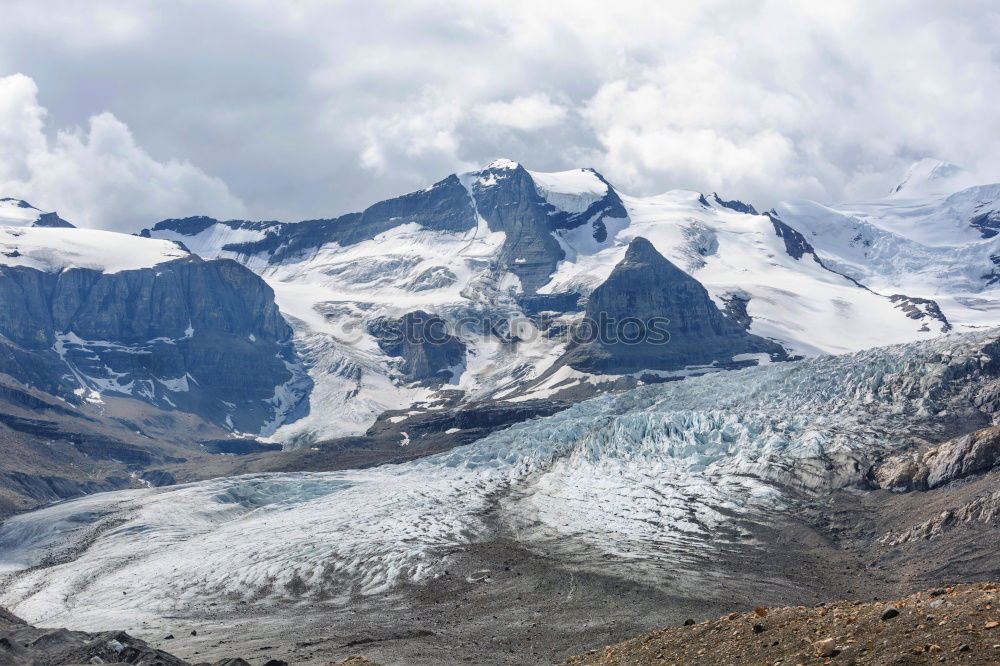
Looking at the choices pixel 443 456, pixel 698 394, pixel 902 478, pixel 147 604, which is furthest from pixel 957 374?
pixel 147 604

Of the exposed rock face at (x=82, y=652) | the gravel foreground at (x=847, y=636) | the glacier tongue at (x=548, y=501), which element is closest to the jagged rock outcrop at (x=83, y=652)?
the exposed rock face at (x=82, y=652)

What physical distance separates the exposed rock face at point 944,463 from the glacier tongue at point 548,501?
3.99 metres

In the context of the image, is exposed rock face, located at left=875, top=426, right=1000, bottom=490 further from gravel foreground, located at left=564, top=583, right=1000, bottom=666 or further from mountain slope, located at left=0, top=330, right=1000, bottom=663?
gravel foreground, located at left=564, top=583, right=1000, bottom=666

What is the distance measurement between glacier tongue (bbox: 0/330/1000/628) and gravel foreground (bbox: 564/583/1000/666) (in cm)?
5901

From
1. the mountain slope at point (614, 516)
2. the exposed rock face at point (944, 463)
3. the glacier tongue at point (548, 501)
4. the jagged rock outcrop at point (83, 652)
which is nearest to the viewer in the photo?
the jagged rock outcrop at point (83, 652)

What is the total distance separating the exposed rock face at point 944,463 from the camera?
110 m

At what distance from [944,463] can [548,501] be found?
163 feet

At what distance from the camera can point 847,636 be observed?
3850 cm

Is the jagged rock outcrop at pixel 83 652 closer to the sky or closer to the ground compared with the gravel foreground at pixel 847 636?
closer to the ground

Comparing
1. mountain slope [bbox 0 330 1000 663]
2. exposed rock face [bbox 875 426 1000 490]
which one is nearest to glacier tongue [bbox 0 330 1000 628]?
mountain slope [bbox 0 330 1000 663]

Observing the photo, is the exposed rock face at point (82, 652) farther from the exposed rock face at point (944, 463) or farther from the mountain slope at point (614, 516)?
the exposed rock face at point (944, 463)

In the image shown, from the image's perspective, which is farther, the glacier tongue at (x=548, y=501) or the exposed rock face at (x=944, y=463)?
the glacier tongue at (x=548, y=501)

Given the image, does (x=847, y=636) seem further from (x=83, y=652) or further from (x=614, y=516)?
(x=614, y=516)

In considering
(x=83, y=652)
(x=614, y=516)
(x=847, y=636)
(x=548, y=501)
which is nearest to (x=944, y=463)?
(x=614, y=516)
